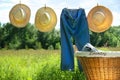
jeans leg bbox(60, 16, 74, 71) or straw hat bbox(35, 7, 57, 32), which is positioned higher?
straw hat bbox(35, 7, 57, 32)

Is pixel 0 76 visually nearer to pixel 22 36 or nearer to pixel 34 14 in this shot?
pixel 34 14

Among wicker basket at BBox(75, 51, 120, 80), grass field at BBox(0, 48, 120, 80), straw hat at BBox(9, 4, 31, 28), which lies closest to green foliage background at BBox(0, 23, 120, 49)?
grass field at BBox(0, 48, 120, 80)

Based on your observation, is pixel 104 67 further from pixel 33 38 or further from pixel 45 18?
pixel 33 38

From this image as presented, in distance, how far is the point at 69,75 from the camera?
645 centimetres

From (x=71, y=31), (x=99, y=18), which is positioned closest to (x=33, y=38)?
(x=99, y=18)

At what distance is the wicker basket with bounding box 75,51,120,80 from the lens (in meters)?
3.35

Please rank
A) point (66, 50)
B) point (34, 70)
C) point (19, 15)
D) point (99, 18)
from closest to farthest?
point (66, 50) → point (99, 18) → point (19, 15) → point (34, 70)

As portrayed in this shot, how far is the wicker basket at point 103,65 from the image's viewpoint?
132 inches

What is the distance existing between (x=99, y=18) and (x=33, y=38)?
3.59 meters

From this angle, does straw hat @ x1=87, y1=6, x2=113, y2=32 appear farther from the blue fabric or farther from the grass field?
the grass field

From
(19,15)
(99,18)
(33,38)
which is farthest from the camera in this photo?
(33,38)

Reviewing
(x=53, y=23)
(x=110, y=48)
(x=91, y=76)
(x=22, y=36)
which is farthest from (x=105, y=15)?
(x=22, y=36)

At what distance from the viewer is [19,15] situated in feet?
20.3

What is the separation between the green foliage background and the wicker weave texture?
4.45m
